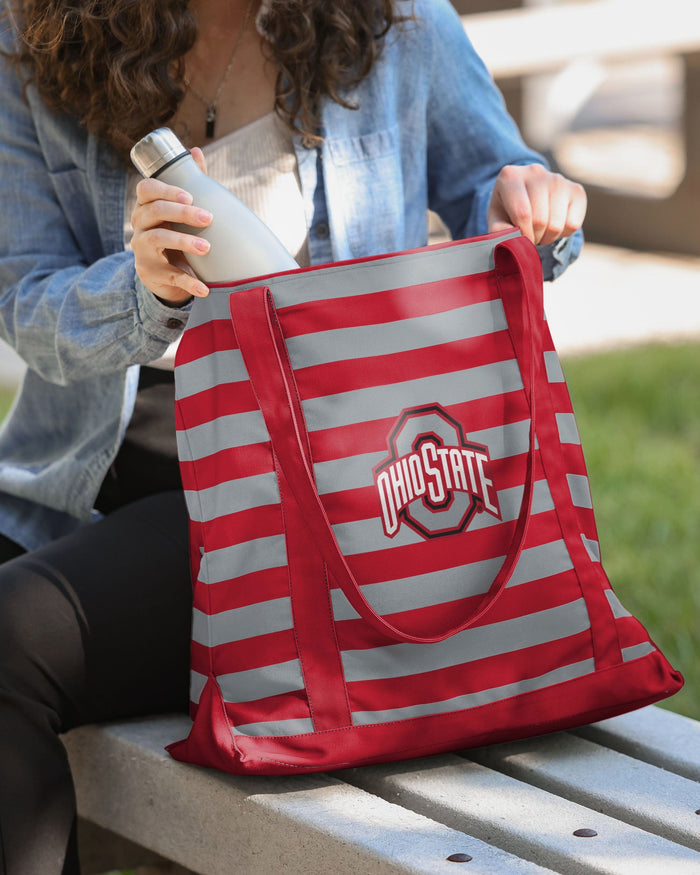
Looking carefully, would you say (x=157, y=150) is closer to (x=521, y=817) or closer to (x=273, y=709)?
(x=273, y=709)

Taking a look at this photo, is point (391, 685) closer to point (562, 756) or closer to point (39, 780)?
point (562, 756)

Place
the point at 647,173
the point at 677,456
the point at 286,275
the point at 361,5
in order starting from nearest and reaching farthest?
the point at 286,275 < the point at 361,5 < the point at 677,456 < the point at 647,173

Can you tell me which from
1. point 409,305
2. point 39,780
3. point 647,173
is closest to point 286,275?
point 409,305

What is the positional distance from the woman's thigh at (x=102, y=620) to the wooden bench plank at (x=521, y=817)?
288mm

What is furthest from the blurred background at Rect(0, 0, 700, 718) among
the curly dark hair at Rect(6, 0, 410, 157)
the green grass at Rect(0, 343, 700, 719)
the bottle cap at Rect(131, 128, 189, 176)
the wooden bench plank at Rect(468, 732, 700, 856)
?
the bottle cap at Rect(131, 128, 189, 176)

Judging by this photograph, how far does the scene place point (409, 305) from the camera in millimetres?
1317

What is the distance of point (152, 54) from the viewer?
5.04ft

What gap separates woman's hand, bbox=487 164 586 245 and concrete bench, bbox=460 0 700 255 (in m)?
3.95

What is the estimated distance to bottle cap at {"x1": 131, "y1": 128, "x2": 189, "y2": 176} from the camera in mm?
1312

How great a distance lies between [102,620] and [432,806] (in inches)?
17.9

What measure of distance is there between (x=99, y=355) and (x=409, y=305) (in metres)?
0.43

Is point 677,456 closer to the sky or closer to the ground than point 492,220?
closer to the ground

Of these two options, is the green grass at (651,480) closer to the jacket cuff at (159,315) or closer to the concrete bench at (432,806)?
the concrete bench at (432,806)

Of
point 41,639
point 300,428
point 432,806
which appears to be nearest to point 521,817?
A: point 432,806
